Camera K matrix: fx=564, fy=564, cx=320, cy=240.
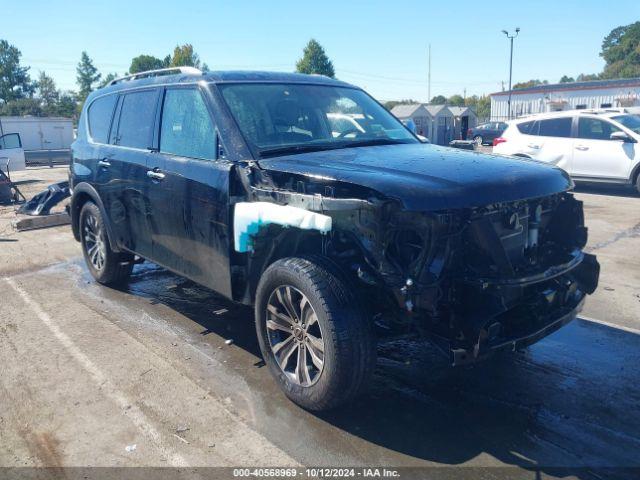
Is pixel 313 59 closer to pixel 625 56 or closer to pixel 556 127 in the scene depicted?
pixel 556 127

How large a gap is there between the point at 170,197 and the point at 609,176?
1088 centimetres

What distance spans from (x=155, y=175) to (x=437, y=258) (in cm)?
264

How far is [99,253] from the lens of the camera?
20.3 feet

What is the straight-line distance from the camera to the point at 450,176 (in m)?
3.25

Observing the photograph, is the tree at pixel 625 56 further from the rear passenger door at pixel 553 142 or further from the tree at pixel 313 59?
the rear passenger door at pixel 553 142

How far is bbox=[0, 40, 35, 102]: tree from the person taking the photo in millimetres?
83188

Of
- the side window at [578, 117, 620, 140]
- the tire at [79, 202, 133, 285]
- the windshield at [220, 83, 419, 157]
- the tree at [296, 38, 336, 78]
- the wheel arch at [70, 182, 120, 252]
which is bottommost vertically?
the tire at [79, 202, 133, 285]

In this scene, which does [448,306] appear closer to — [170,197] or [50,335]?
[170,197]

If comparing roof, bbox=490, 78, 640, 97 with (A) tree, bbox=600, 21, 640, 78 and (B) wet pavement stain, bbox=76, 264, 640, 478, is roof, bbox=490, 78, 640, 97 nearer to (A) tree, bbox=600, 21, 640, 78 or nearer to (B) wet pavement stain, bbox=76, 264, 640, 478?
(A) tree, bbox=600, 21, 640, 78

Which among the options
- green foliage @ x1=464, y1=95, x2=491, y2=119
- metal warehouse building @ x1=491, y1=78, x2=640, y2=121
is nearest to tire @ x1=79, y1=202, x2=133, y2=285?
metal warehouse building @ x1=491, y1=78, x2=640, y2=121

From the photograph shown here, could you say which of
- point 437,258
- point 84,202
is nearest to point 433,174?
point 437,258

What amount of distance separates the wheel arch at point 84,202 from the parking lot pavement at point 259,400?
74 cm

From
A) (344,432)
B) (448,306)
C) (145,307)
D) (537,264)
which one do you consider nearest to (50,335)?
(145,307)

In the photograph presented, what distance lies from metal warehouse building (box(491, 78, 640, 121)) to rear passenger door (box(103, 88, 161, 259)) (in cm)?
4448
